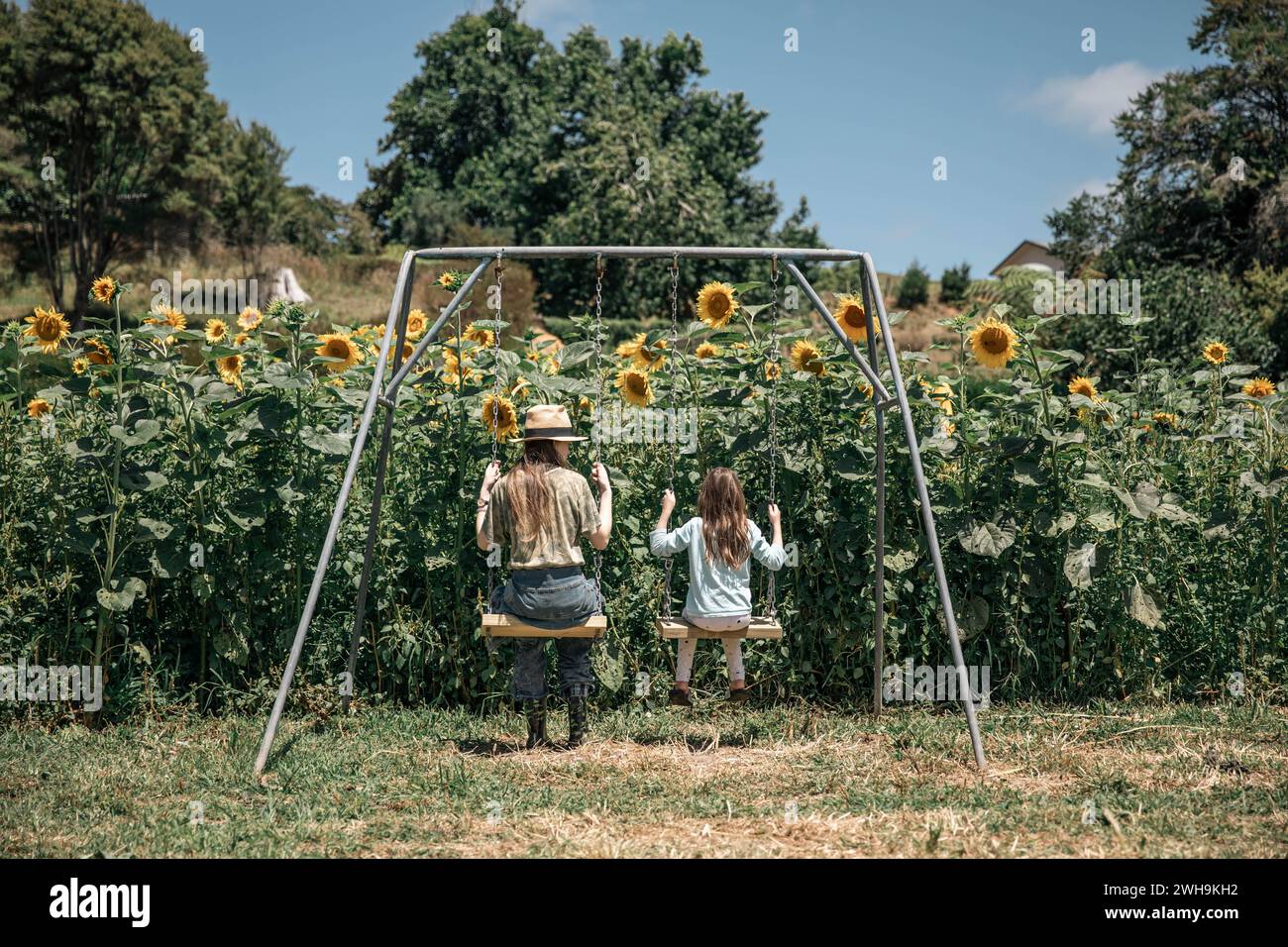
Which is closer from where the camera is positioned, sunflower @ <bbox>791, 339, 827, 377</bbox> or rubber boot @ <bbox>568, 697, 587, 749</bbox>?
rubber boot @ <bbox>568, 697, 587, 749</bbox>

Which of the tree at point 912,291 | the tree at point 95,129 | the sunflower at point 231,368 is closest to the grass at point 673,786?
the sunflower at point 231,368

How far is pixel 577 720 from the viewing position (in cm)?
552

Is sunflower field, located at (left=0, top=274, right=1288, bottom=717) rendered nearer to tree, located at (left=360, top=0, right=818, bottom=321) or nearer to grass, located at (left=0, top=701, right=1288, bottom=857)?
grass, located at (left=0, top=701, right=1288, bottom=857)

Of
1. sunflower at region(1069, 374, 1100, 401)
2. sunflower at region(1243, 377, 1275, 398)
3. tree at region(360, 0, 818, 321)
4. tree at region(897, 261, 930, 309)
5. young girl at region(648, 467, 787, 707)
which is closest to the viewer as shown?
young girl at region(648, 467, 787, 707)

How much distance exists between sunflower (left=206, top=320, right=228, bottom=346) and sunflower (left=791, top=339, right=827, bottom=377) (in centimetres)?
319

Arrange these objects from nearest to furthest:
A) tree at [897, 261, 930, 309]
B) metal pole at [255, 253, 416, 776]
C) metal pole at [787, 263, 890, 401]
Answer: metal pole at [255, 253, 416, 776]
metal pole at [787, 263, 890, 401]
tree at [897, 261, 930, 309]

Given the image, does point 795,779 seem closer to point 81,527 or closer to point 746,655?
point 746,655

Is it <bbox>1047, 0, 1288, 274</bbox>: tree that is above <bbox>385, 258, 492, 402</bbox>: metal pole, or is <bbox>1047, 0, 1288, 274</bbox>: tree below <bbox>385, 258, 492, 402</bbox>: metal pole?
above

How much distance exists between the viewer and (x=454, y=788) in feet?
15.7

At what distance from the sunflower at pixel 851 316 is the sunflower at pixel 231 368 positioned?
3.36 m

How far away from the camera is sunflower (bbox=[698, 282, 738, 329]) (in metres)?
5.94

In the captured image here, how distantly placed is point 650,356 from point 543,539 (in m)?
1.42

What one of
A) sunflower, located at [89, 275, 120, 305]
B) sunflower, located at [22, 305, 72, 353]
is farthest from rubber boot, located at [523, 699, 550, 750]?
sunflower, located at [22, 305, 72, 353]
